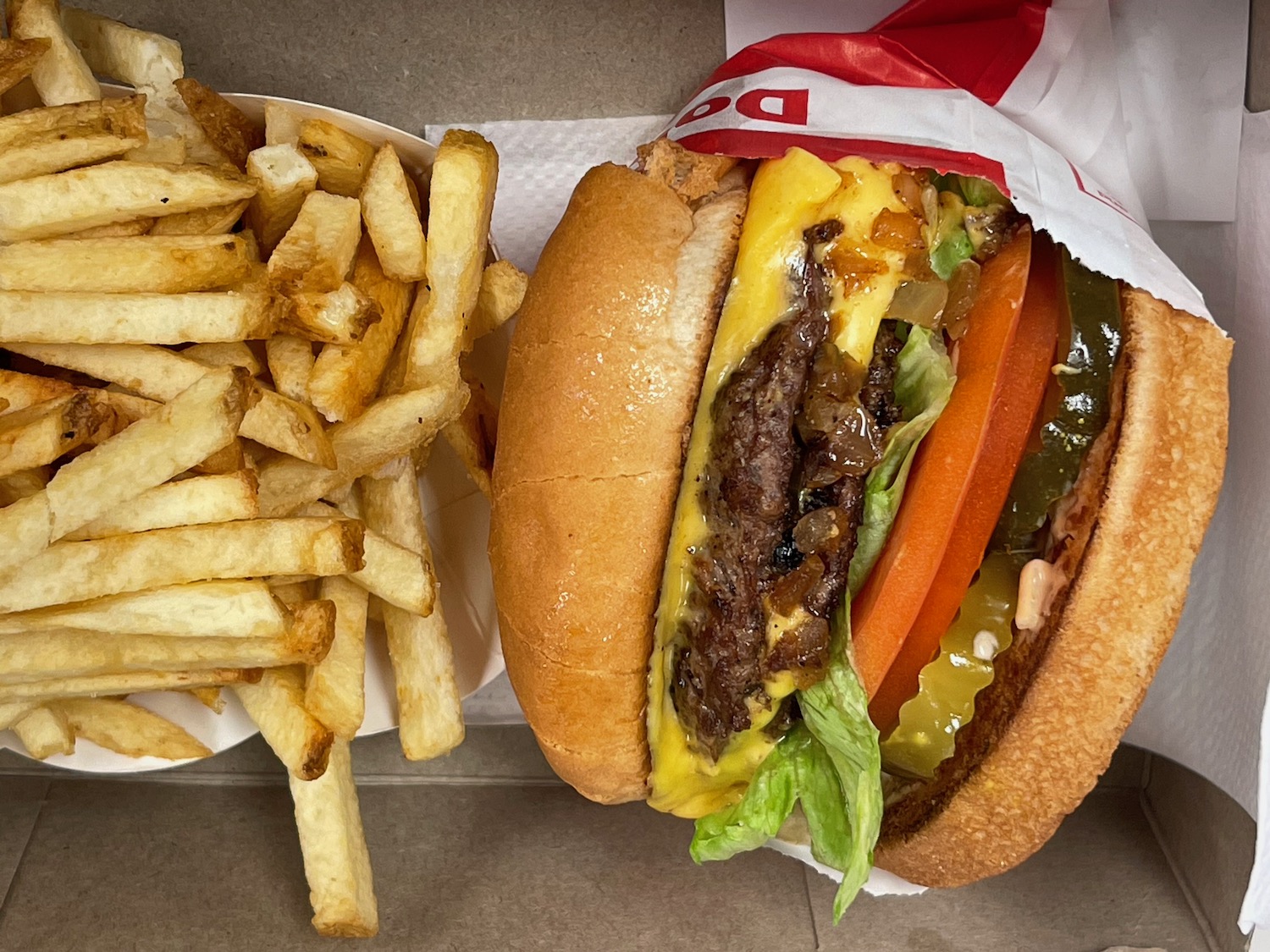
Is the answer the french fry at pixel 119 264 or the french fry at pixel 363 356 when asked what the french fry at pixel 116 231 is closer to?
the french fry at pixel 119 264

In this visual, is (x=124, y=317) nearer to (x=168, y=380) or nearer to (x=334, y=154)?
(x=168, y=380)

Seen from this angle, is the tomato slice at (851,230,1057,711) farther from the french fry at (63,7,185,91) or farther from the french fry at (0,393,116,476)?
the french fry at (63,7,185,91)

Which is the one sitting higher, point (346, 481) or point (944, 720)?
point (346, 481)

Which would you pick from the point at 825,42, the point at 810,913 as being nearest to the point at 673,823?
the point at 810,913

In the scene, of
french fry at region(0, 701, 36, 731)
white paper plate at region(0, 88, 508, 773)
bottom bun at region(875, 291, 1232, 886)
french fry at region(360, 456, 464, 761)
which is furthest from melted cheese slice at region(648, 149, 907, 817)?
french fry at region(0, 701, 36, 731)

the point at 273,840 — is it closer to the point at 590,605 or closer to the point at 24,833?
the point at 24,833

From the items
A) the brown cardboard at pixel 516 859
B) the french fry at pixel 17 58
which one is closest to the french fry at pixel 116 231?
the french fry at pixel 17 58
